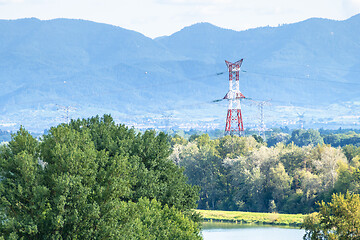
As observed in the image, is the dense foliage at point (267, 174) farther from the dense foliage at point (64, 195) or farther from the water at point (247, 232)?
the dense foliage at point (64, 195)

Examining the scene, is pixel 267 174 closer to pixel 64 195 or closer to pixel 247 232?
pixel 247 232

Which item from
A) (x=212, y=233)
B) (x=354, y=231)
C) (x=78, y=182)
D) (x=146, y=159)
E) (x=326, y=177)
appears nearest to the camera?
(x=78, y=182)

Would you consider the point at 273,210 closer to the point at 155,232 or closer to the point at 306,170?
the point at 306,170

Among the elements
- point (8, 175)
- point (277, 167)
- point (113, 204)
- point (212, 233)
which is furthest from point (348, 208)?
point (277, 167)

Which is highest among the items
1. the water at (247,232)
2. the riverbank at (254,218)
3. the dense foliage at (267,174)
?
the dense foliage at (267,174)

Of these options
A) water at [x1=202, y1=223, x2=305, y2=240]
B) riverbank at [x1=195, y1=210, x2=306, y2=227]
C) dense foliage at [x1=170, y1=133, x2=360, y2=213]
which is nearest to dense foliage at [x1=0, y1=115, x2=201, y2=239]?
water at [x1=202, y1=223, x2=305, y2=240]

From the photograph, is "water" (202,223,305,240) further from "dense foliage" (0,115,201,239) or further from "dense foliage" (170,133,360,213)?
"dense foliage" (0,115,201,239)

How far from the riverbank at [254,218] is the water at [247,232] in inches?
136

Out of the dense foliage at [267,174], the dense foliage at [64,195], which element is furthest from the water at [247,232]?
the dense foliage at [64,195]

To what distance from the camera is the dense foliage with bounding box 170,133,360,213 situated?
292 ft

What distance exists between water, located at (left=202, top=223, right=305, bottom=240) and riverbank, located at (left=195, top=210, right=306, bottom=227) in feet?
11.4

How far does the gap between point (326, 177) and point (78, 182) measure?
2418 inches

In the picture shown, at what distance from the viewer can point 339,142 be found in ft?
650

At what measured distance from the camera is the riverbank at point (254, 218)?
84812mm
